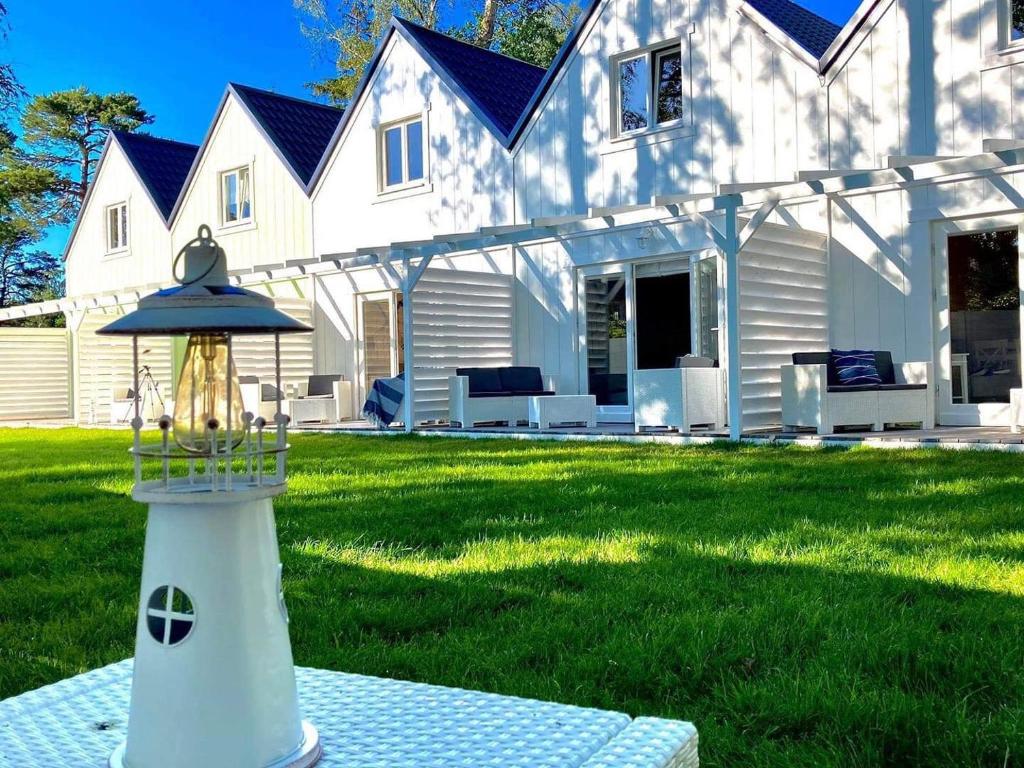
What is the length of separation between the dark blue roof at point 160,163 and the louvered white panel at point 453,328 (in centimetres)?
969

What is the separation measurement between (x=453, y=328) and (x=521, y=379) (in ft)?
3.93

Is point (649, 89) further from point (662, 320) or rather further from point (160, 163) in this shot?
point (160, 163)

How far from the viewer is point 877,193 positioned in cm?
1096

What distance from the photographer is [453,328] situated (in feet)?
44.4

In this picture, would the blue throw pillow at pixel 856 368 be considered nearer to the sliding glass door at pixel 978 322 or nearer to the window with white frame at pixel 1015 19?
the sliding glass door at pixel 978 322

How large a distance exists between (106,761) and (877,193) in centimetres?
1076

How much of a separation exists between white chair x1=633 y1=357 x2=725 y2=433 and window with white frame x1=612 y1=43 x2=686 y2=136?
3.75 metres

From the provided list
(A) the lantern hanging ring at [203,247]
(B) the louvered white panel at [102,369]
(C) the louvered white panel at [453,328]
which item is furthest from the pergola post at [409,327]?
(A) the lantern hanging ring at [203,247]

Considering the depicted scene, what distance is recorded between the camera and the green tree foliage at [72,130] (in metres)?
33.1

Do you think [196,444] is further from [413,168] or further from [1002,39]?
[413,168]

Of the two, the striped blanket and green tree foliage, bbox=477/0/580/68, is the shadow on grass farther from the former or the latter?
green tree foliage, bbox=477/0/580/68

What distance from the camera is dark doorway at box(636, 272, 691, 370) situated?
12312 mm

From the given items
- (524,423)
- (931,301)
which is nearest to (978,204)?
(931,301)

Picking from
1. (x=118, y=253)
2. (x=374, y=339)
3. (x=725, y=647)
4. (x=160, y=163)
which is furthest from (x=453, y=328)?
(x=160, y=163)
